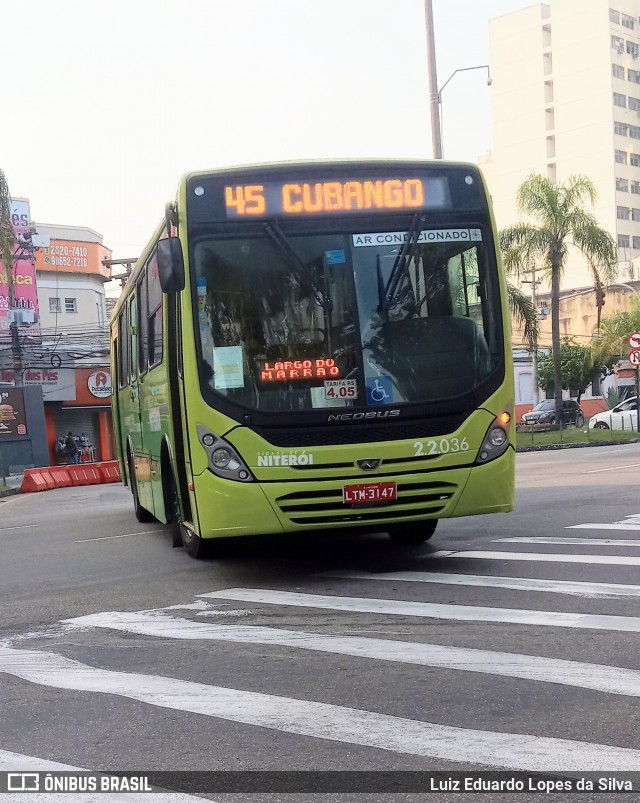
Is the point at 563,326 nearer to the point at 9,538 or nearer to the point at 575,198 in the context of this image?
the point at 575,198

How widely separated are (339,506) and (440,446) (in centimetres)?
95

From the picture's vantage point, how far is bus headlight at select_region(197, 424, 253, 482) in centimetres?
854

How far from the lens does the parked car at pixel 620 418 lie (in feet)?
142

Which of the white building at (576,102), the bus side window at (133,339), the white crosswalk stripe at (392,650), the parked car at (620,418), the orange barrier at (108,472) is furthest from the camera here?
the white building at (576,102)

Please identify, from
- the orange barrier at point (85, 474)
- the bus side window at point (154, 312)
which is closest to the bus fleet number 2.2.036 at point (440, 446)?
the bus side window at point (154, 312)

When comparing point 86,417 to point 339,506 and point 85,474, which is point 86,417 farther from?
point 339,506

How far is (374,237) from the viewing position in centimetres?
894

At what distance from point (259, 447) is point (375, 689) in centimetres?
337

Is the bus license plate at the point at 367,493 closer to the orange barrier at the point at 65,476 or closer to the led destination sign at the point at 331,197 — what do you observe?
the led destination sign at the point at 331,197

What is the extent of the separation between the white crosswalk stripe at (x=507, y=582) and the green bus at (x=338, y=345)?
1.64ft

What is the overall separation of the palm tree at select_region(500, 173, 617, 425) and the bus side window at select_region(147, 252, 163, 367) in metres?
26.5

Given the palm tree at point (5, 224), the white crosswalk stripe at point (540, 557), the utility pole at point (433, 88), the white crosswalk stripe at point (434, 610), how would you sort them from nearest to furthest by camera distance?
the white crosswalk stripe at point (434, 610) → the white crosswalk stripe at point (540, 557) → the utility pole at point (433, 88) → the palm tree at point (5, 224)

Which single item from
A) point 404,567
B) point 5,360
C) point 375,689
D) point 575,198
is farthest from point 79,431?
point 375,689

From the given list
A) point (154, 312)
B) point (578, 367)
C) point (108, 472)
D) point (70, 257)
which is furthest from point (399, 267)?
point (70, 257)
